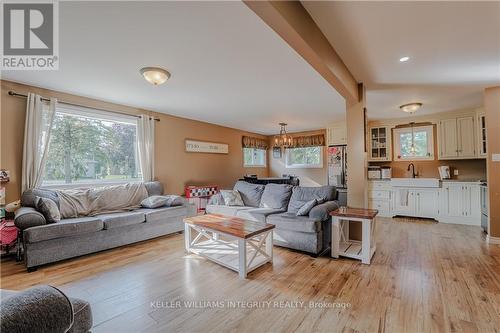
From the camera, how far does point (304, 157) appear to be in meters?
7.54

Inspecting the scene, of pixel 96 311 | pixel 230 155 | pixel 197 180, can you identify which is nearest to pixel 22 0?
pixel 96 311

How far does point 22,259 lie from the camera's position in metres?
2.99

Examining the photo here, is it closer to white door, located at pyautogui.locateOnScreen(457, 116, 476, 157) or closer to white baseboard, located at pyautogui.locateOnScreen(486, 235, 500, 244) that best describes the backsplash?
white door, located at pyautogui.locateOnScreen(457, 116, 476, 157)

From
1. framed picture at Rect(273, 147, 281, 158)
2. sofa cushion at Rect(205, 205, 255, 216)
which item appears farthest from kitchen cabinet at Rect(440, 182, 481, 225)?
framed picture at Rect(273, 147, 281, 158)

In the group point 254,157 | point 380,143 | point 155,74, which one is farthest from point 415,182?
point 155,74

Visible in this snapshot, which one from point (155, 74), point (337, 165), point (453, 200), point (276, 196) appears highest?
point (155, 74)

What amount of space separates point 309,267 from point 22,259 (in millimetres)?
3563

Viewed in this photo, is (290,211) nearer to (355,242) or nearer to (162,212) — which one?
(355,242)

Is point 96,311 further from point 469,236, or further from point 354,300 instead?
point 469,236

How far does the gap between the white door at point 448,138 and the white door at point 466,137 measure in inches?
2.6

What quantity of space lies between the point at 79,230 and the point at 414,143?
Result: 682cm

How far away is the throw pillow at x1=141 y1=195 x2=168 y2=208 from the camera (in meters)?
4.00

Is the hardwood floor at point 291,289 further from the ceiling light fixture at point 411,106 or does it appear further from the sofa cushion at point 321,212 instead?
the ceiling light fixture at point 411,106

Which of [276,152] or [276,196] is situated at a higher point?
[276,152]
